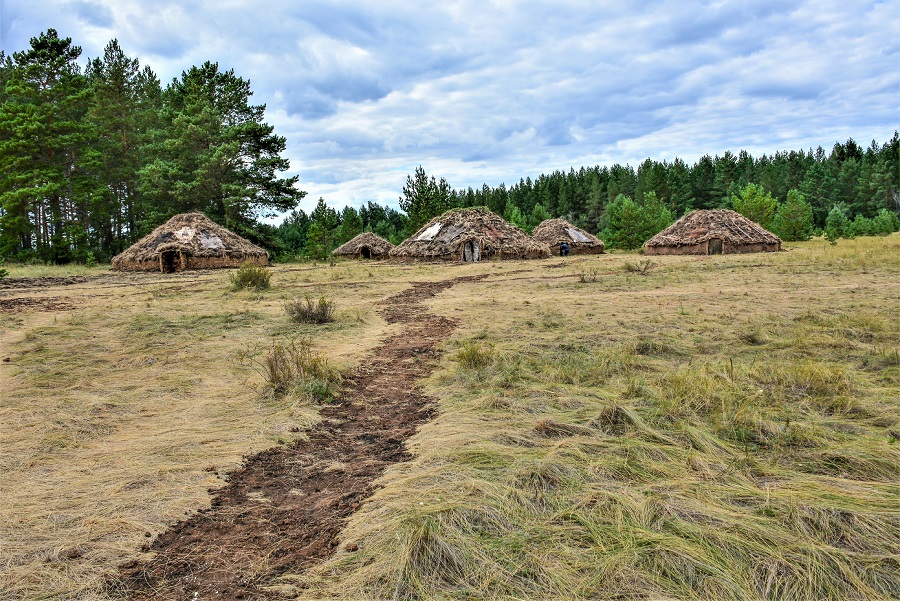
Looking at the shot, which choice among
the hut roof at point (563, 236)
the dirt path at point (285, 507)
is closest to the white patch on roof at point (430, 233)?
the hut roof at point (563, 236)

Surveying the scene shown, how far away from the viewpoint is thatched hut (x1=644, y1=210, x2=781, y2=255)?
28484 millimetres

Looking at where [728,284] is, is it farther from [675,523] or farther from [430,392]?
[675,523]

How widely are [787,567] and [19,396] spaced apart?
5886 millimetres

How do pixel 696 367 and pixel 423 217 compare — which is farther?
pixel 423 217

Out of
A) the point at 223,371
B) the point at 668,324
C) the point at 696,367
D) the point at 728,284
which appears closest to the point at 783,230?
the point at 728,284

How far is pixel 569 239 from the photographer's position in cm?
3547

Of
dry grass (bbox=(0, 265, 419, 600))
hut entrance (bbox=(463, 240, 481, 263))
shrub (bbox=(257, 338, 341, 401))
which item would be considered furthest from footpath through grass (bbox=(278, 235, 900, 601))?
hut entrance (bbox=(463, 240, 481, 263))

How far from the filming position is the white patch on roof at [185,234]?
24406 millimetres

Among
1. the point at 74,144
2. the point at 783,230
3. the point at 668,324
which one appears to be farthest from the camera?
the point at 783,230

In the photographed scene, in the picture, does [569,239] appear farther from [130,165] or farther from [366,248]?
[130,165]

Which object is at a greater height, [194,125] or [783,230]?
[194,125]

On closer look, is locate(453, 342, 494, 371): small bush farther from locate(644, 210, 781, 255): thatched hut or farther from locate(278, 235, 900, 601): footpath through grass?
locate(644, 210, 781, 255): thatched hut

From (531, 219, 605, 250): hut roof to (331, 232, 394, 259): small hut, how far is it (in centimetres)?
1178

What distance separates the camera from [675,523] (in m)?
2.29
